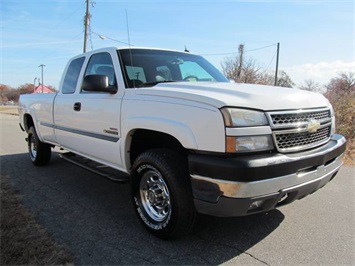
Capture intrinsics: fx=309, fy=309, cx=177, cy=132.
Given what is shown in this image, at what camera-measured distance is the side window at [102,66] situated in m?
3.96

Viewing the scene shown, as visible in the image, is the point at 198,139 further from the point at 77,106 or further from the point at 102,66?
the point at 77,106

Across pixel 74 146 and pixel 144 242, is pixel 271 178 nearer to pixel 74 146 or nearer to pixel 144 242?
pixel 144 242

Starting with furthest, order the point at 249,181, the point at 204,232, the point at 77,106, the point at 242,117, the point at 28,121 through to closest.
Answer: the point at 28,121 → the point at 77,106 → the point at 204,232 → the point at 242,117 → the point at 249,181

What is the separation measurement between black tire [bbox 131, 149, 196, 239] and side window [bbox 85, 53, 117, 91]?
1245mm

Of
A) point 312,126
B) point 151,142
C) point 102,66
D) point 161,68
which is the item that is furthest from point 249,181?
point 102,66

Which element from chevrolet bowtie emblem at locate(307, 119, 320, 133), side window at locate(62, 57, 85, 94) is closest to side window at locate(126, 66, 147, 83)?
side window at locate(62, 57, 85, 94)

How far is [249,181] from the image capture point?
7.88ft

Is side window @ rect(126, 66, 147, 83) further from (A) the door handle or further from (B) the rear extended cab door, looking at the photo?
(A) the door handle

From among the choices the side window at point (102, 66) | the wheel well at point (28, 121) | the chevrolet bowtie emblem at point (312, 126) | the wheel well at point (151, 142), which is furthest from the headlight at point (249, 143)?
the wheel well at point (28, 121)

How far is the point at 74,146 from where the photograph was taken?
4832 millimetres

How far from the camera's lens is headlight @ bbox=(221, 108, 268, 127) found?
8.14ft

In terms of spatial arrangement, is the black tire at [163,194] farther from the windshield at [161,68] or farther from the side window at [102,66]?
the side window at [102,66]

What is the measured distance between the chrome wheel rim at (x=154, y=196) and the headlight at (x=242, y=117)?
1013 millimetres

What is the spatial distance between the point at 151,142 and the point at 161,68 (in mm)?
1095
